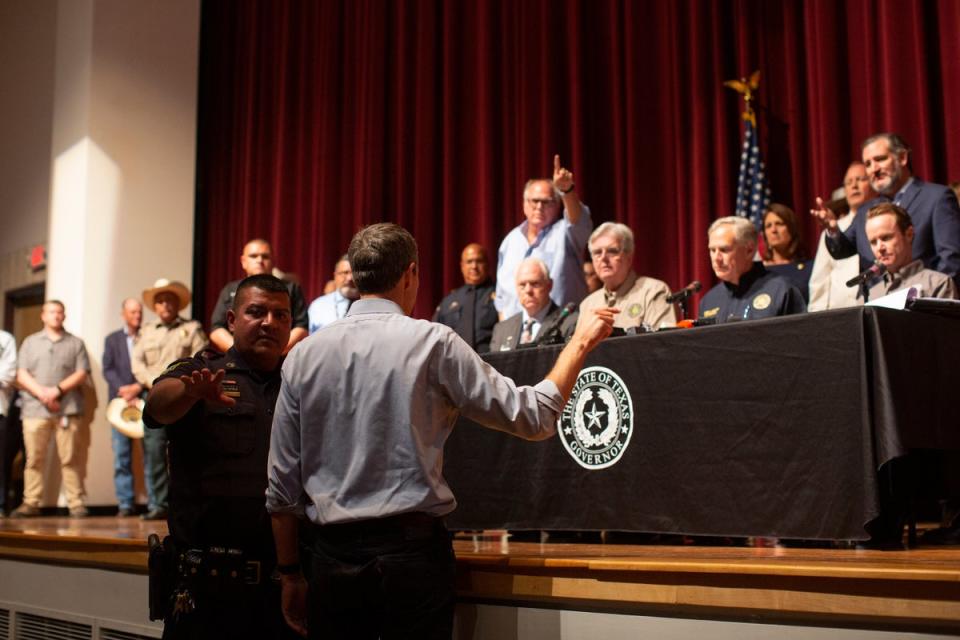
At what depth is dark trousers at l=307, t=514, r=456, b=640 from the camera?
1.99 m

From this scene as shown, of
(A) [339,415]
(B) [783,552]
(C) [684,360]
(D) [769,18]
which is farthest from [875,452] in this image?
(D) [769,18]

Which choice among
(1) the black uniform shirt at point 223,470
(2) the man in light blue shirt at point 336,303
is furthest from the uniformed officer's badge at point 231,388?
(2) the man in light blue shirt at point 336,303

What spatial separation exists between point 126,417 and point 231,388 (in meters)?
4.91

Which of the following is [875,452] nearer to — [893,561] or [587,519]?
[893,561]

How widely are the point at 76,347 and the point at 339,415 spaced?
6.04 m

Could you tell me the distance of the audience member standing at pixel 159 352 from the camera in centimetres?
657

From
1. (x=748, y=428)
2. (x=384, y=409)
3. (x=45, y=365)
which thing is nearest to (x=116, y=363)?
(x=45, y=365)

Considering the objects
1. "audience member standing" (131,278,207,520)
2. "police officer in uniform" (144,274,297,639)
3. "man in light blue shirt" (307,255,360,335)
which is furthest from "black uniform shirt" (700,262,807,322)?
"audience member standing" (131,278,207,520)

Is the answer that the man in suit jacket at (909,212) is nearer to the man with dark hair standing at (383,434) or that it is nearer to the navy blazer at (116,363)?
the man with dark hair standing at (383,434)

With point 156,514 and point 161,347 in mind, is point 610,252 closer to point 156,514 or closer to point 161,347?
point 156,514

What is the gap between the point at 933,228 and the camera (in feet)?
13.8

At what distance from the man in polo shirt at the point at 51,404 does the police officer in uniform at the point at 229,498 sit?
5.29 meters

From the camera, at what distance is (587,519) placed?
127 inches

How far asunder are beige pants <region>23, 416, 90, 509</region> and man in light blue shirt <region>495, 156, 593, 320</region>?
12.8 feet
